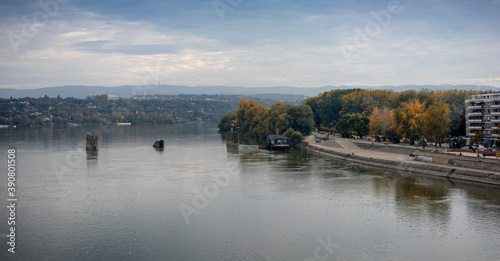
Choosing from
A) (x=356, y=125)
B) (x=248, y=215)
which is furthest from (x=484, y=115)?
(x=248, y=215)

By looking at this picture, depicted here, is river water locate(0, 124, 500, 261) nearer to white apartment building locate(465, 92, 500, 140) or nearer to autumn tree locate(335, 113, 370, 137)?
white apartment building locate(465, 92, 500, 140)

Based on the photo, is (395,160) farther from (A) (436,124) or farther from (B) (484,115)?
(B) (484,115)

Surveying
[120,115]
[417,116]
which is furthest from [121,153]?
[120,115]

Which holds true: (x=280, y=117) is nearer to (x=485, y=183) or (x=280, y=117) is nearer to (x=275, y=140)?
(x=275, y=140)

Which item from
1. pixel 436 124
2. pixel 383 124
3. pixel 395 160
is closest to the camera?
pixel 395 160

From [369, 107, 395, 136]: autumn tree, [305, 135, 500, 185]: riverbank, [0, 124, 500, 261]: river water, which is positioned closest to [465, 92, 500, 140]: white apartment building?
[369, 107, 395, 136]: autumn tree

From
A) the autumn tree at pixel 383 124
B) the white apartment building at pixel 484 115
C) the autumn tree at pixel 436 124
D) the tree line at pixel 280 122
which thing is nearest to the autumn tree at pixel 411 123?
the autumn tree at pixel 436 124
